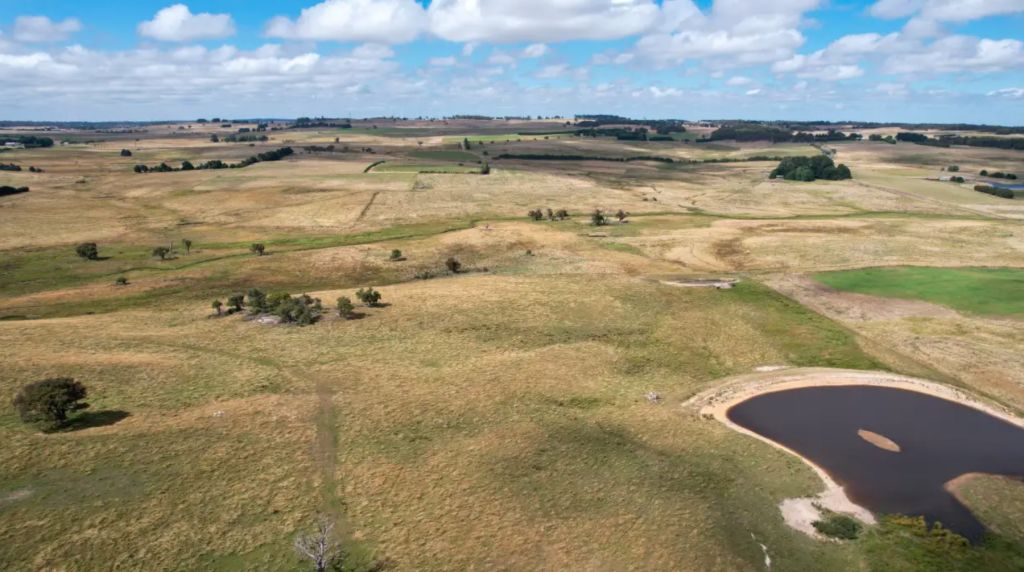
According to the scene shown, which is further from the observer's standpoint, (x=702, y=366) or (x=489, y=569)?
(x=702, y=366)

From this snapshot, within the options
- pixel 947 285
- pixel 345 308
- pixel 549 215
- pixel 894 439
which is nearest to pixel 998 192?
pixel 947 285

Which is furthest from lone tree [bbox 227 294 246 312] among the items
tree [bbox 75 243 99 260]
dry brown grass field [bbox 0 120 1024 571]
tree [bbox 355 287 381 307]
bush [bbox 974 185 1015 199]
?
bush [bbox 974 185 1015 199]

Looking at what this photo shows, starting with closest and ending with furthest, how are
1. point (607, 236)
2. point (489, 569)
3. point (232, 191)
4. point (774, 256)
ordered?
point (489, 569), point (774, 256), point (607, 236), point (232, 191)

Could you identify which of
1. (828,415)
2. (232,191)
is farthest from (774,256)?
(232,191)

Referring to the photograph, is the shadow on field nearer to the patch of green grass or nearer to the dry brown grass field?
the dry brown grass field

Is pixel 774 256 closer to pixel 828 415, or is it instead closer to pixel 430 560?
pixel 828 415

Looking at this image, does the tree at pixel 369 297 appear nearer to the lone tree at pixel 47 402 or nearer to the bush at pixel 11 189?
the lone tree at pixel 47 402
